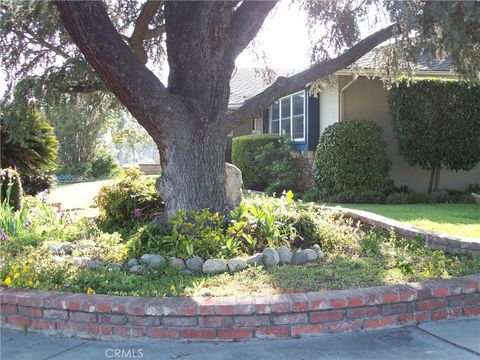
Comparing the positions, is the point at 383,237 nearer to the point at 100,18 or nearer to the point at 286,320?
the point at 286,320

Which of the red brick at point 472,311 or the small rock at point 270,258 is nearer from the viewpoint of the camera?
the red brick at point 472,311

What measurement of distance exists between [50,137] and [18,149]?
81cm

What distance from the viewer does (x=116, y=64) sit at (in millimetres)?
5438

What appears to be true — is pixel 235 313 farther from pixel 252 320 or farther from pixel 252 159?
pixel 252 159

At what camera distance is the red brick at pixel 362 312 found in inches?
150

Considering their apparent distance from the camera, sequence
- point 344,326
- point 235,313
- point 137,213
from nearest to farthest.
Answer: point 235,313, point 344,326, point 137,213

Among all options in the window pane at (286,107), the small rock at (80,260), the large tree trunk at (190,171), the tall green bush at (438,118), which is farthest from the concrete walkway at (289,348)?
the window pane at (286,107)

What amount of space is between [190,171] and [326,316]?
9.11 ft

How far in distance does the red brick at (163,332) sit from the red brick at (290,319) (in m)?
0.76

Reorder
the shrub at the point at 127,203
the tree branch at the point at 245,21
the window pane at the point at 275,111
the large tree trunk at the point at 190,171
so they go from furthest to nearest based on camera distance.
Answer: the window pane at the point at 275,111 < the shrub at the point at 127,203 < the tree branch at the point at 245,21 < the large tree trunk at the point at 190,171

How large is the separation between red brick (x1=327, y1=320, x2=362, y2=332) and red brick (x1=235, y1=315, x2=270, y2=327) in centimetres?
50

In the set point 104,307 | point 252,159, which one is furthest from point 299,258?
point 252,159

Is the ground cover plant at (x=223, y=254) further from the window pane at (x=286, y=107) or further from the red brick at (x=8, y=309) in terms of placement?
the window pane at (x=286, y=107)

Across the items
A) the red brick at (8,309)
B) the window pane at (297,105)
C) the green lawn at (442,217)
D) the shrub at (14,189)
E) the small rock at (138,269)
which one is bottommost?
the red brick at (8,309)
